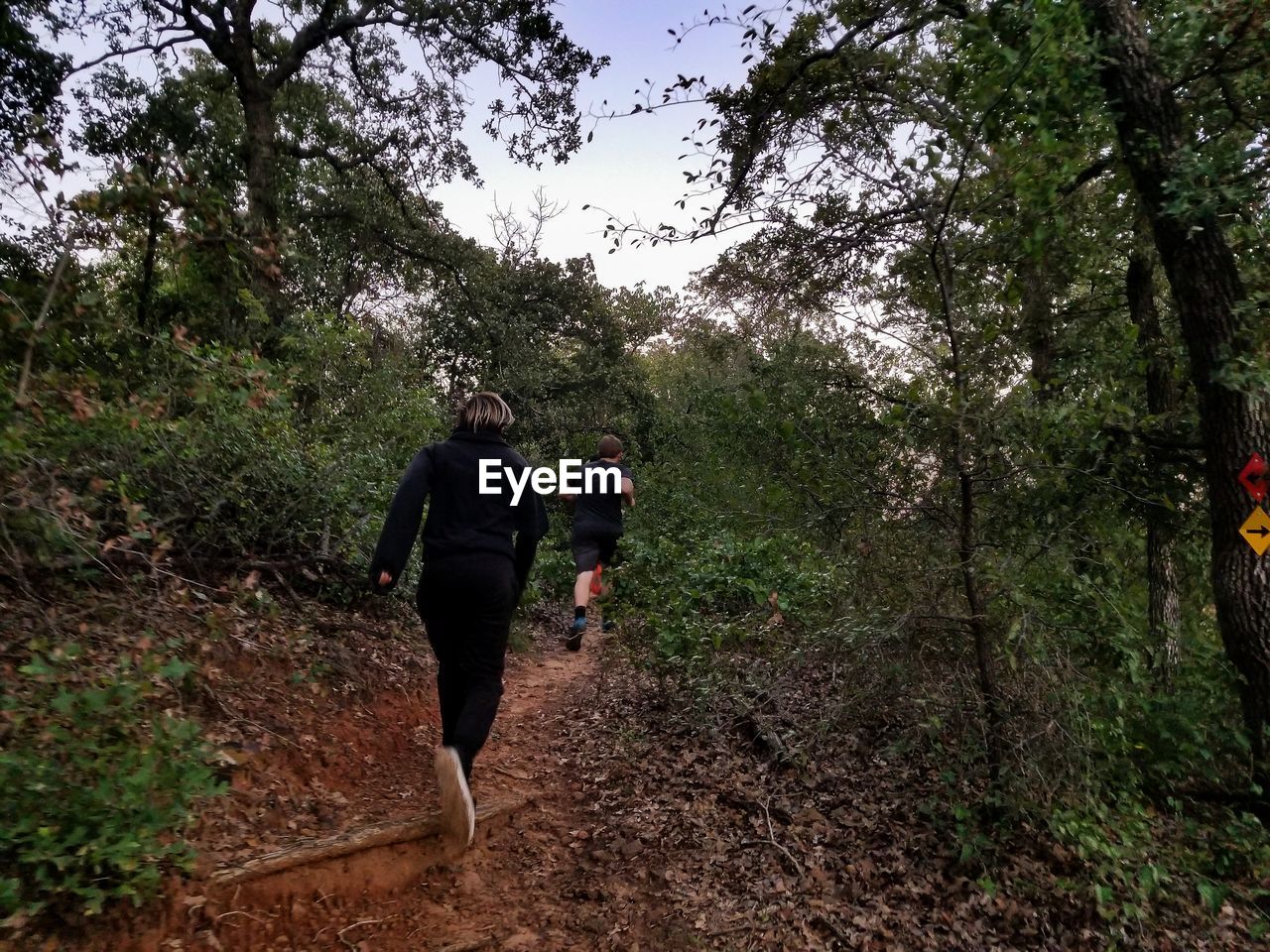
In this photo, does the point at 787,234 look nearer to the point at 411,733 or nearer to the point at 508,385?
the point at 411,733

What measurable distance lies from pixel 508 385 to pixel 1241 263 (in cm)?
1407

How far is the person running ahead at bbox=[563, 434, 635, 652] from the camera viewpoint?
22.9 ft

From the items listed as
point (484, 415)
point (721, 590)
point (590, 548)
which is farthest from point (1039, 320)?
point (590, 548)

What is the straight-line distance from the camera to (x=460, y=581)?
3.46m

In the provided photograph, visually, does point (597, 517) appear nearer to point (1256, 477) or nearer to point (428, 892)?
point (428, 892)

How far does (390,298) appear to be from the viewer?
18906mm

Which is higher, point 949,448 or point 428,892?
point 949,448

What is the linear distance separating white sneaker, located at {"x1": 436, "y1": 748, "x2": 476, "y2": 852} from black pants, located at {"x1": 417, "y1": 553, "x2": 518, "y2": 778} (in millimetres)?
151

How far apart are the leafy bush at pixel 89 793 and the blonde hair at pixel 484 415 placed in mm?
Result: 1636

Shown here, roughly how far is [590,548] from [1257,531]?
477cm

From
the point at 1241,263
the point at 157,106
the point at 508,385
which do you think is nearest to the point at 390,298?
the point at 508,385

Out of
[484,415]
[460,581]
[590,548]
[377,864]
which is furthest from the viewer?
[590,548]

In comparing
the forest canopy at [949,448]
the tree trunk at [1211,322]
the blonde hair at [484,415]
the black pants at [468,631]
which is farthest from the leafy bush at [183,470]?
the tree trunk at [1211,322]

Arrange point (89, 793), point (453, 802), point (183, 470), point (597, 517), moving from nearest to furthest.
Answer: point (89, 793)
point (453, 802)
point (183, 470)
point (597, 517)
